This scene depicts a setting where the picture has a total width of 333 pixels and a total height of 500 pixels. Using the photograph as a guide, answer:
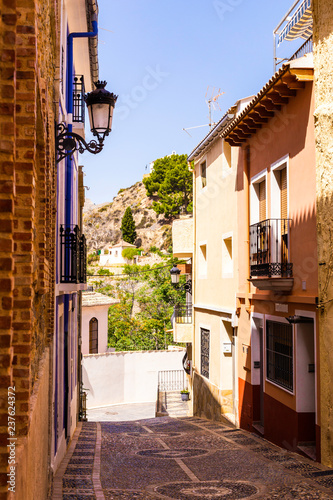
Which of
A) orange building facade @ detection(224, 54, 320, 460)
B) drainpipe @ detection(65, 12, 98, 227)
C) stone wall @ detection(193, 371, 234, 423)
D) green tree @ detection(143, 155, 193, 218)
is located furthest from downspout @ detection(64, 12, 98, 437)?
green tree @ detection(143, 155, 193, 218)

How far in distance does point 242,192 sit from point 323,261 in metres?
5.43

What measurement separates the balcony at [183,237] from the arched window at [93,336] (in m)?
12.8

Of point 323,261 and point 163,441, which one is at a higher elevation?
point 323,261

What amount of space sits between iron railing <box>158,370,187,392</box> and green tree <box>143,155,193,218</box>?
5740cm

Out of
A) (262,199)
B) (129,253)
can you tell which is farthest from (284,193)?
(129,253)

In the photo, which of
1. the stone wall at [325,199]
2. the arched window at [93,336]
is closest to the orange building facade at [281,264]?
the stone wall at [325,199]

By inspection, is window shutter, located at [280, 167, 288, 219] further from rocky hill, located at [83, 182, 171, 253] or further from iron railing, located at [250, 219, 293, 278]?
rocky hill, located at [83, 182, 171, 253]

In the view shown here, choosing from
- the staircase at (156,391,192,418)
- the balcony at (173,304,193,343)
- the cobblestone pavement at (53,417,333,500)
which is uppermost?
the balcony at (173,304,193,343)

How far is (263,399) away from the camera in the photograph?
12438 millimetres

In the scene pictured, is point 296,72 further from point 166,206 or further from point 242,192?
point 166,206

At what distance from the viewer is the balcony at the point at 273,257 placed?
1023 cm

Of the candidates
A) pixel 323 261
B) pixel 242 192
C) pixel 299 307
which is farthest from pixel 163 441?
pixel 242 192

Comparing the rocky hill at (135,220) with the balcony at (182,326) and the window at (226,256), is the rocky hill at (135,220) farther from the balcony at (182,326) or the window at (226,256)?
the window at (226,256)

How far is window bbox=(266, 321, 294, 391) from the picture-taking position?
34.2 ft
